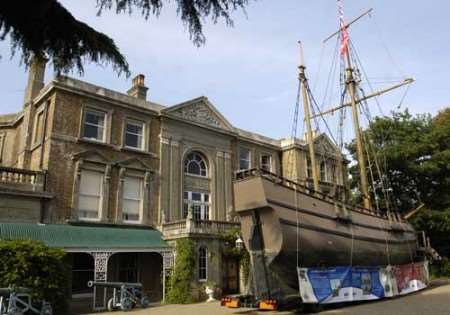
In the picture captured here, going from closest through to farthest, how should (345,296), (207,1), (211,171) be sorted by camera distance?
(207,1) < (345,296) < (211,171)

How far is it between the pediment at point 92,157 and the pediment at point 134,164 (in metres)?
0.73

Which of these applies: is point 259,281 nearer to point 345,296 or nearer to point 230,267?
point 345,296

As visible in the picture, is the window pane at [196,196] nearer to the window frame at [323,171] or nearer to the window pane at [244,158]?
the window pane at [244,158]

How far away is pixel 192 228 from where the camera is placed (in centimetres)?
1873

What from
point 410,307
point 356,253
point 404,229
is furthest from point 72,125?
point 404,229

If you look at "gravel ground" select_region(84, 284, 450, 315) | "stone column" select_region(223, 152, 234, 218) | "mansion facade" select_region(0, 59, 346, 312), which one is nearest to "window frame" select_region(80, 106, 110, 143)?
"mansion facade" select_region(0, 59, 346, 312)

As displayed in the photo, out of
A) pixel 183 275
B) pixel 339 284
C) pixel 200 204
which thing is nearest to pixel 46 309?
pixel 183 275

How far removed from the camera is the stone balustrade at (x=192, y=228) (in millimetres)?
18688

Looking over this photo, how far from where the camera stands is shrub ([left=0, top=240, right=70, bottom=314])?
1226 centimetres

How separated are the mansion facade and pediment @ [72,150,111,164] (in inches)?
1.9

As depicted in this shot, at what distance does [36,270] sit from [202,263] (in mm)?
8232

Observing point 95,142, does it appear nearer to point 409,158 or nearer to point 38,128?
point 38,128

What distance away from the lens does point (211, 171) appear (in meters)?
23.9

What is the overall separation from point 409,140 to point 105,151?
21944 mm
